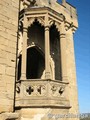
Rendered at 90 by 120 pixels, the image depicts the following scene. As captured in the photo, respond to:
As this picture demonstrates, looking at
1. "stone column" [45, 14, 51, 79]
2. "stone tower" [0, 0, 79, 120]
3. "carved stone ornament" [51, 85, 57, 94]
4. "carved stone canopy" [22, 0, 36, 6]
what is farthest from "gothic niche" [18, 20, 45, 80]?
"carved stone ornament" [51, 85, 57, 94]

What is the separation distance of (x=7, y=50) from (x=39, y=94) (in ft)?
6.78

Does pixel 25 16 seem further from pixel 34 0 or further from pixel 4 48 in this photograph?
pixel 4 48

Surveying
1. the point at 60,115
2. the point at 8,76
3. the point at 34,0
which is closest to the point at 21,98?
the point at 60,115

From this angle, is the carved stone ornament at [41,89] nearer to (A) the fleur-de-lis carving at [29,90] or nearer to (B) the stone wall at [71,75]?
(A) the fleur-de-lis carving at [29,90]

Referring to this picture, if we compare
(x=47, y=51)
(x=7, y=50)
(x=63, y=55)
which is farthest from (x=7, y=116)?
(x=63, y=55)

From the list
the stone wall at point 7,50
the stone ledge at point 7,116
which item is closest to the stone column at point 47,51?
the stone wall at point 7,50

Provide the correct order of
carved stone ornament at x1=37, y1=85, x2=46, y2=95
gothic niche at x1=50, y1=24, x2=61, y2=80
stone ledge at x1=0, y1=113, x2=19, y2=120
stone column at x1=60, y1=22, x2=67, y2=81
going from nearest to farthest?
stone ledge at x1=0, y1=113, x2=19, y2=120, carved stone ornament at x1=37, y1=85, x2=46, y2=95, stone column at x1=60, y1=22, x2=67, y2=81, gothic niche at x1=50, y1=24, x2=61, y2=80

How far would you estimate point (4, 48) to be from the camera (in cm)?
441

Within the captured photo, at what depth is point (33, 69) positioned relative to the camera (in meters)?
10.3

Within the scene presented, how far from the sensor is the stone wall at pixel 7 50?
4.19 metres

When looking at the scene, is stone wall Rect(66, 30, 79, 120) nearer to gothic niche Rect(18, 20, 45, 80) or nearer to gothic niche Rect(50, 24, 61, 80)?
gothic niche Rect(50, 24, 61, 80)

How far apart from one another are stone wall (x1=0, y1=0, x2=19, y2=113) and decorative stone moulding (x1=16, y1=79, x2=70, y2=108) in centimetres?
147

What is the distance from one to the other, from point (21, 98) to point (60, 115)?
127 cm

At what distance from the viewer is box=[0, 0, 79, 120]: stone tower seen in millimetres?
Answer: 4352
